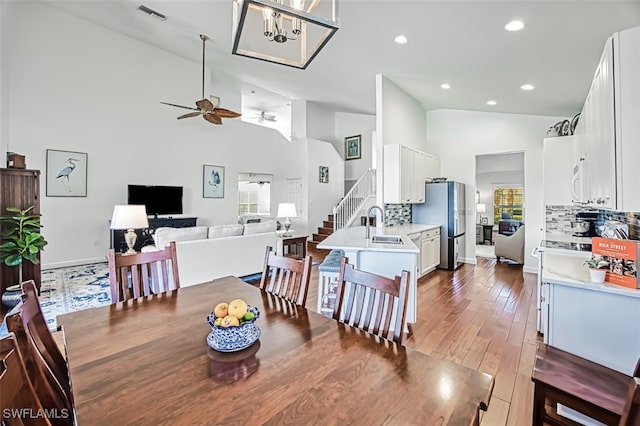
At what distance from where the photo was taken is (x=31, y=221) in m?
3.95

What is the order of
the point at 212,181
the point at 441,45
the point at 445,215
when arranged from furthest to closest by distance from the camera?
the point at 212,181, the point at 445,215, the point at 441,45

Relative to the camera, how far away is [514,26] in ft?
9.22

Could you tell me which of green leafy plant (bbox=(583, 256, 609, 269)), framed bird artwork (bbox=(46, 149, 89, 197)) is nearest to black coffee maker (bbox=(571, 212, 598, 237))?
green leafy plant (bbox=(583, 256, 609, 269))

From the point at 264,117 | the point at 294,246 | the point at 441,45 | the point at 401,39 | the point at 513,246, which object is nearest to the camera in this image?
the point at 441,45

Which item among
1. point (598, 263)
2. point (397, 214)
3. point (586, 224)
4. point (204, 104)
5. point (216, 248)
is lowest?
point (216, 248)

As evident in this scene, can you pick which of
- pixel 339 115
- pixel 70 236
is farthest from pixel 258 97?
pixel 70 236

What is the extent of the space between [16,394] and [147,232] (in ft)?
21.0

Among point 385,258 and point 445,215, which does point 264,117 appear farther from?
point 385,258

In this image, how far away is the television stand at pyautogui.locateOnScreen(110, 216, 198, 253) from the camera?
19.8 ft

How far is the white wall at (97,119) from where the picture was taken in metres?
5.41

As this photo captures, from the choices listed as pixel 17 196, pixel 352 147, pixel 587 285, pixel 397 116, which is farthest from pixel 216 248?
pixel 352 147

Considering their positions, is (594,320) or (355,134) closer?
(594,320)

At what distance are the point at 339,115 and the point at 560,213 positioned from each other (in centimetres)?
745

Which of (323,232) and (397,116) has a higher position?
(397,116)
